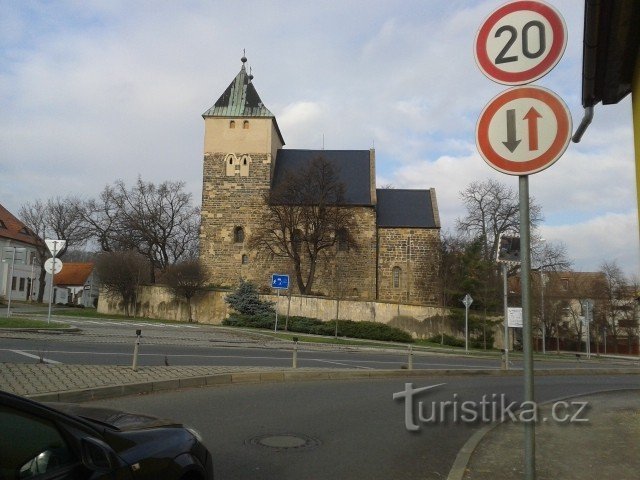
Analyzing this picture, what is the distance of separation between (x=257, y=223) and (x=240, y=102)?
11730 mm

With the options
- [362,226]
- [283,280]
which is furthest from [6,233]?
[283,280]

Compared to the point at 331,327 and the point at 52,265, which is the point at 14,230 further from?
the point at 52,265

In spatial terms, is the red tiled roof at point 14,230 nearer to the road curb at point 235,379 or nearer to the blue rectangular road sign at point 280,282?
the blue rectangular road sign at point 280,282

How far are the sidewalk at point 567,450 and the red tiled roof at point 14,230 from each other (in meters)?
68.4

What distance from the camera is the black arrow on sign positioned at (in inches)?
160

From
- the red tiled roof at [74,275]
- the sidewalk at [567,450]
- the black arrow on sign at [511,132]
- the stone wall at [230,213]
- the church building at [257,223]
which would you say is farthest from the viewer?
the red tiled roof at [74,275]

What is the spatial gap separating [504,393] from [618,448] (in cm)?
604

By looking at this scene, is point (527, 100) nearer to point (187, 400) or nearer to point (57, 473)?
point (57, 473)

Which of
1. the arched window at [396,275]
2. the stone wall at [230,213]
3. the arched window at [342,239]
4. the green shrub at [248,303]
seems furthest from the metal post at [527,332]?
the arched window at [396,275]

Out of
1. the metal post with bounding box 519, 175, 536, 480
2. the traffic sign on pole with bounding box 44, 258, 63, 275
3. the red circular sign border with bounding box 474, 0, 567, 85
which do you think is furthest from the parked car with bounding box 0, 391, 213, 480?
the traffic sign on pole with bounding box 44, 258, 63, 275

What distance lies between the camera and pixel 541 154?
3.98 m

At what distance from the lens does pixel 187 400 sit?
10.2 m

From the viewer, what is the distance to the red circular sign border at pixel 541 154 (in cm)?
391

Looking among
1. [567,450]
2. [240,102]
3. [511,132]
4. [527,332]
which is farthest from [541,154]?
[240,102]
